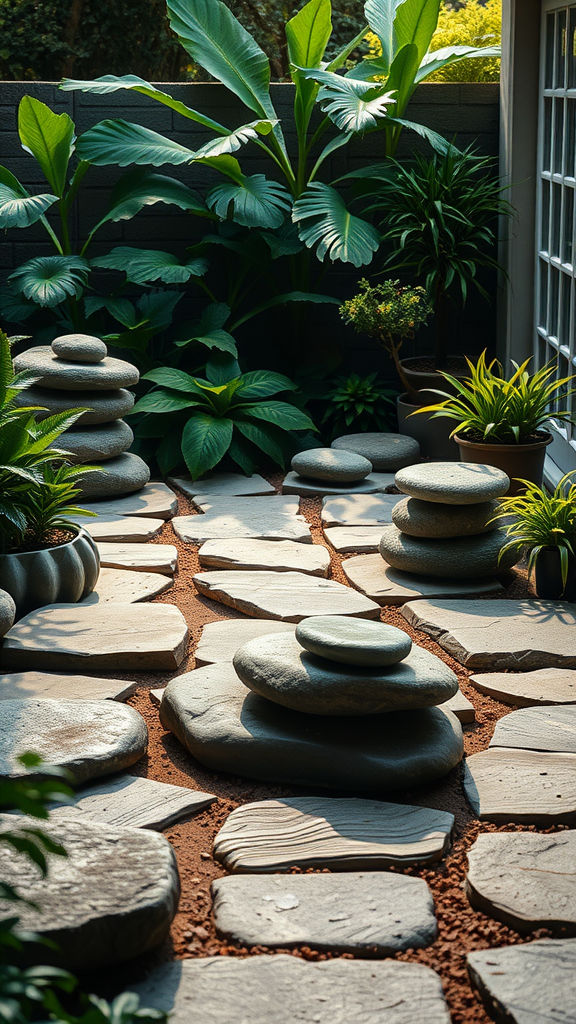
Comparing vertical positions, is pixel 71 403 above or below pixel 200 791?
above

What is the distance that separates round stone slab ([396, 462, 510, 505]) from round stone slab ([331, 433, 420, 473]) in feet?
4.49

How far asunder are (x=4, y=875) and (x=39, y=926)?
0.50 feet

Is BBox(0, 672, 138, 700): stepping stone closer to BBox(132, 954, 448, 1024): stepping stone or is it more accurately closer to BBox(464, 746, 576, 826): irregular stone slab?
BBox(464, 746, 576, 826): irregular stone slab

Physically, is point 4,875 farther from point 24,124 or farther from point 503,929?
point 24,124

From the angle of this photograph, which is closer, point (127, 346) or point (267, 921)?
point (267, 921)

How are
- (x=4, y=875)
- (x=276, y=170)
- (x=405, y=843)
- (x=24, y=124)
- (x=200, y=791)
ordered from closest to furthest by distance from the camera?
1. (x=4, y=875)
2. (x=405, y=843)
3. (x=200, y=791)
4. (x=24, y=124)
5. (x=276, y=170)

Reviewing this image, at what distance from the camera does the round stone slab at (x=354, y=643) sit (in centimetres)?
230

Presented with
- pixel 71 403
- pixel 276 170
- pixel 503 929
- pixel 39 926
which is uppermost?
pixel 276 170

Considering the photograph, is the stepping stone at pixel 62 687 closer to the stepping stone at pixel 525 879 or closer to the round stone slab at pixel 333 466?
the stepping stone at pixel 525 879

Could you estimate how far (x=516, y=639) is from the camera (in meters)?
3.05

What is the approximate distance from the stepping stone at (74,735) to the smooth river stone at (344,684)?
0.32 meters

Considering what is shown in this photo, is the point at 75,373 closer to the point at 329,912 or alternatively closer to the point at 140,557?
the point at 140,557

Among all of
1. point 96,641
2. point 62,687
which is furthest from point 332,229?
point 62,687

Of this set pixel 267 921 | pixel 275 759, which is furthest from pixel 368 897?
pixel 275 759
